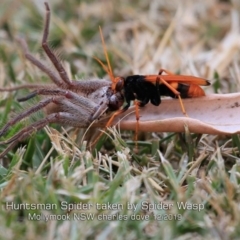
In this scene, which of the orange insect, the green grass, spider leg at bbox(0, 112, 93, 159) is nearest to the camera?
the green grass

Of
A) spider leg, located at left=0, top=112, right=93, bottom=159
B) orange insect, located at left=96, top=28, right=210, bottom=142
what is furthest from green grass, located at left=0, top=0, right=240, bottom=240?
orange insect, located at left=96, top=28, right=210, bottom=142

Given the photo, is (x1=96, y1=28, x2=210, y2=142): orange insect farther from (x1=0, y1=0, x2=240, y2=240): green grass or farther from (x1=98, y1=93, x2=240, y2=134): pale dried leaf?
(x1=0, y1=0, x2=240, y2=240): green grass

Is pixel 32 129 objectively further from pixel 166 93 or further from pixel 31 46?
pixel 31 46

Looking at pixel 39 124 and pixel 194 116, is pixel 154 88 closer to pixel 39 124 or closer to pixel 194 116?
pixel 194 116

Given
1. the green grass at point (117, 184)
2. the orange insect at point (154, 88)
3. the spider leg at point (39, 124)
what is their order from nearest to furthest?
the green grass at point (117, 184) < the spider leg at point (39, 124) < the orange insect at point (154, 88)

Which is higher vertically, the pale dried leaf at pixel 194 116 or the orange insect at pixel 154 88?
the orange insect at pixel 154 88

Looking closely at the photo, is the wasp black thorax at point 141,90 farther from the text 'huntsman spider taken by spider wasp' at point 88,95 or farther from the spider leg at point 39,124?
the spider leg at point 39,124

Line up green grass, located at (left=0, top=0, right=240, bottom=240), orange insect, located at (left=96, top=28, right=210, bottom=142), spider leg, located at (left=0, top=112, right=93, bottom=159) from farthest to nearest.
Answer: orange insect, located at (left=96, top=28, right=210, bottom=142)
spider leg, located at (left=0, top=112, right=93, bottom=159)
green grass, located at (left=0, top=0, right=240, bottom=240)

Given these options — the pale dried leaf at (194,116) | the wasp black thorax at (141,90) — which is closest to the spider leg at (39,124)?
the pale dried leaf at (194,116)

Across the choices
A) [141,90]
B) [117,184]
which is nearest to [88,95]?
[141,90]
